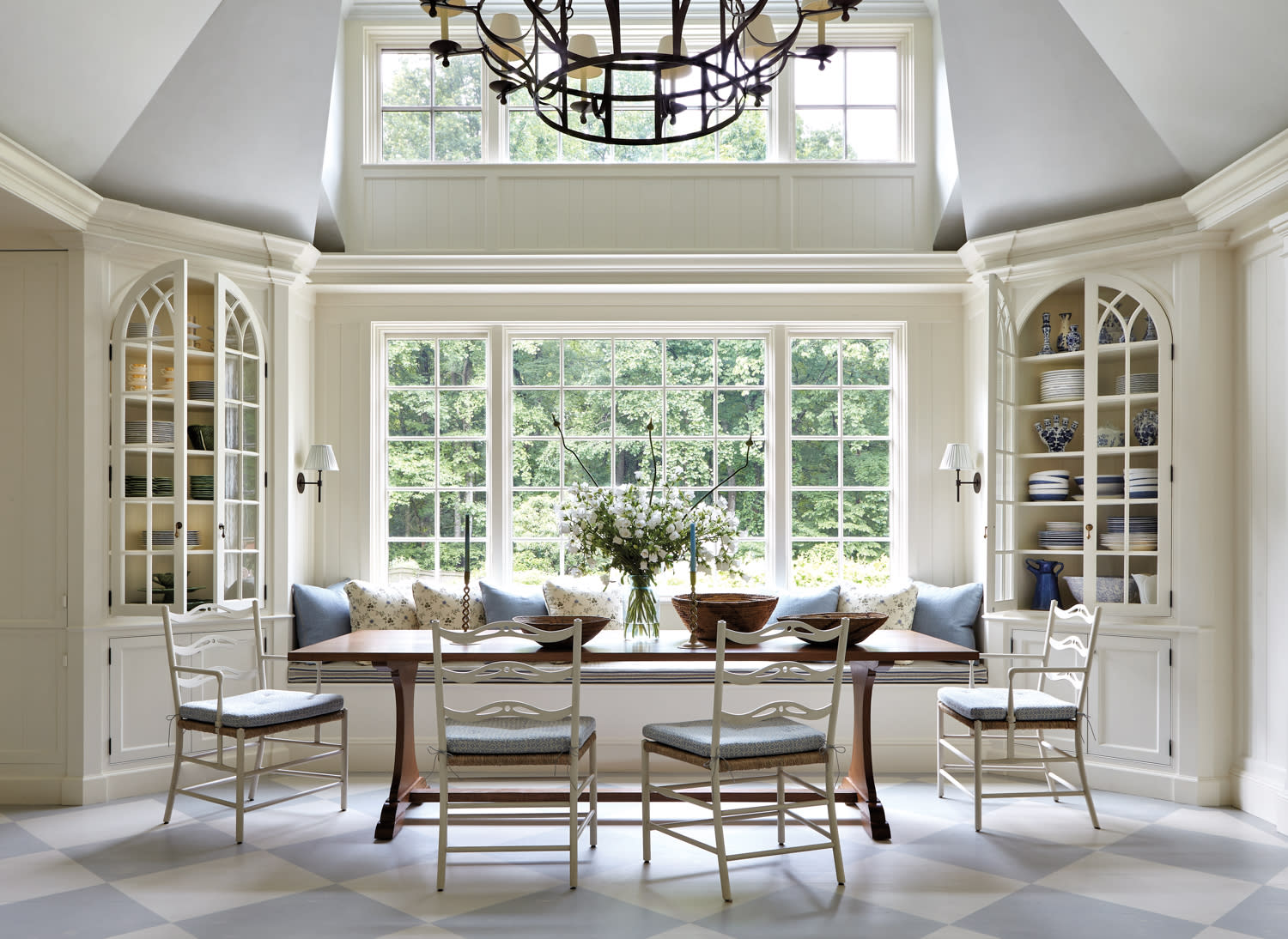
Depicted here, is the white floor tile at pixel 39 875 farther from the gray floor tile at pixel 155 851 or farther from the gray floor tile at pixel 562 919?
the gray floor tile at pixel 562 919

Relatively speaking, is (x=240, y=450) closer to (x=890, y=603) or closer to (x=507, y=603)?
(x=507, y=603)

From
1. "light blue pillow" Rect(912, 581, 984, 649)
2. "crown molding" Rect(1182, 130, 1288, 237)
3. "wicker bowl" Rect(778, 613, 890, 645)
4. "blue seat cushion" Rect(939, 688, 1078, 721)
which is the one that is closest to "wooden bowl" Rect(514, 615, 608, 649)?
"wicker bowl" Rect(778, 613, 890, 645)

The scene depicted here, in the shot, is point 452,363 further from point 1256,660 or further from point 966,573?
point 1256,660

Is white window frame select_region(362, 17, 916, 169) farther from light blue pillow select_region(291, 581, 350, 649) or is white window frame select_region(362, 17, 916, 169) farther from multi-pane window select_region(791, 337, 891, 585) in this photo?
light blue pillow select_region(291, 581, 350, 649)

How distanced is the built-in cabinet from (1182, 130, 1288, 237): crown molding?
481cm

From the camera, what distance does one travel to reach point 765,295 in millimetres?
6094

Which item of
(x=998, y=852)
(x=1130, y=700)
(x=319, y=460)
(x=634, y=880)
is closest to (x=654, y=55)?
(x=634, y=880)

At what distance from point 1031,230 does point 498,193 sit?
10.2 feet

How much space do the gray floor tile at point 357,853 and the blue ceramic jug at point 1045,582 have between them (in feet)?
11.1

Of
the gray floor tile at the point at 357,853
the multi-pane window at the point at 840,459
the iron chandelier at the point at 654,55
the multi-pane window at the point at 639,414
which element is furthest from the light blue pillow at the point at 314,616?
the iron chandelier at the point at 654,55

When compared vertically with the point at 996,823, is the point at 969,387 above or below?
above

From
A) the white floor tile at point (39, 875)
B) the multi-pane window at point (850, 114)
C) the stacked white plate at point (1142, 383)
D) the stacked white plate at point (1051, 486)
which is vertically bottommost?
the white floor tile at point (39, 875)

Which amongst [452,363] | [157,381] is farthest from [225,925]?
[452,363]

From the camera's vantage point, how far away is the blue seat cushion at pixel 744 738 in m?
3.59
